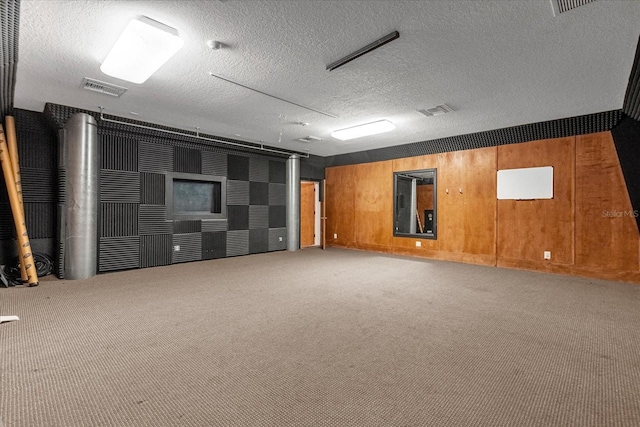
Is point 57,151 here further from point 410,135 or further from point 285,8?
point 410,135

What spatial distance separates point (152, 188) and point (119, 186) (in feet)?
1.60

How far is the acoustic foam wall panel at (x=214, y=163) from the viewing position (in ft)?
19.2

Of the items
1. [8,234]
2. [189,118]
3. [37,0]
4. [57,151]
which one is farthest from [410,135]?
[8,234]

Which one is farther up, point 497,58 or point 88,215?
point 497,58

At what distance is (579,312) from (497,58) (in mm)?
2532

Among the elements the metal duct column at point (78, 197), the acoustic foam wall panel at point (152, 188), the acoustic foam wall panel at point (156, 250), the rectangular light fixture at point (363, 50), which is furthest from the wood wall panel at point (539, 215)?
the metal duct column at point (78, 197)

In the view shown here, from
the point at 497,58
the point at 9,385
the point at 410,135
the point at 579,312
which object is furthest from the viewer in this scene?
the point at 410,135

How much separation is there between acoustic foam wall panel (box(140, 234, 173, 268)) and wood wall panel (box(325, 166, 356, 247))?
399cm

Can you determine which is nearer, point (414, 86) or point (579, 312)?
point (579, 312)

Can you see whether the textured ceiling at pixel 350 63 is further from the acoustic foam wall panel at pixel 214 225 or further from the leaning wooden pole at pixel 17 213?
the acoustic foam wall panel at pixel 214 225

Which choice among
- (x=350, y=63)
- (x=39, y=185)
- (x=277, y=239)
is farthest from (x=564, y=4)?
(x=39, y=185)

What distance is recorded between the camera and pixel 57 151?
440cm

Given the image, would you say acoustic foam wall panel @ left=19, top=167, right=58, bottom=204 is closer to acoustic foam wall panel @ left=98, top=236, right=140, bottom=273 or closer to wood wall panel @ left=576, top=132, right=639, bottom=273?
acoustic foam wall panel @ left=98, top=236, right=140, bottom=273

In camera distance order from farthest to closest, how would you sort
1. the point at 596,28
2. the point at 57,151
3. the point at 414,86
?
the point at 57,151, the point at 414,86, the point at 596,28
